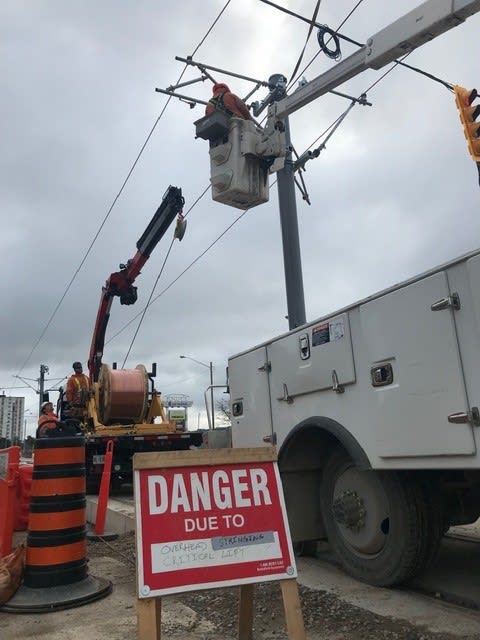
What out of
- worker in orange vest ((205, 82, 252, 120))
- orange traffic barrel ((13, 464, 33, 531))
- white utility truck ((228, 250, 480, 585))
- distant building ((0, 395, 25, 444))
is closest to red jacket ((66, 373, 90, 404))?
orange traffic barrel ((13, 464, 33, 531))

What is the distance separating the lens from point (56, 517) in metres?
4.90

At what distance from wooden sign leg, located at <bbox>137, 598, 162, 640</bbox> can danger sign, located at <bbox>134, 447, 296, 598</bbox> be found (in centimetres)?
4

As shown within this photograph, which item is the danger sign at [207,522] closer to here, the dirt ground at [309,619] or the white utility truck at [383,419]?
the dirt ground at [309,619]

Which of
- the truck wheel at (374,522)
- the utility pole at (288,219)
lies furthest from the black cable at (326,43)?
the truck wheel at (374,522)

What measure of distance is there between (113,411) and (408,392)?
33.9ft

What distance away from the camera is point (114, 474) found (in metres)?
12.5

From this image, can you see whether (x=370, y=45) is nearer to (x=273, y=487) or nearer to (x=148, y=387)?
(x=273, y=487)

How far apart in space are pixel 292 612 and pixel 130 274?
12.1 m

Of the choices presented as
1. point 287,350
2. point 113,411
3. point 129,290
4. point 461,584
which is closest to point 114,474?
point 113,411

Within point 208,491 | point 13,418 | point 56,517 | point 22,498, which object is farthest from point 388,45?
point 13,418

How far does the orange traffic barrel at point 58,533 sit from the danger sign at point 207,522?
1.85 m

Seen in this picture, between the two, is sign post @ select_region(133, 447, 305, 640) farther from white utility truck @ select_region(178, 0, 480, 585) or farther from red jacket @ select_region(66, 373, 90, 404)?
red jacket @ select_region(66, 373, 90, 404)

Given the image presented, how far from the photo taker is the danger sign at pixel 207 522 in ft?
10.4

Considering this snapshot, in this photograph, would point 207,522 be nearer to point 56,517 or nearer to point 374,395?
point 374,395
